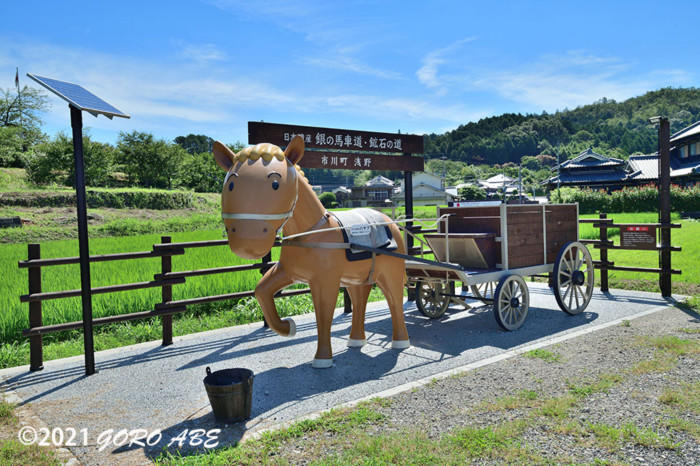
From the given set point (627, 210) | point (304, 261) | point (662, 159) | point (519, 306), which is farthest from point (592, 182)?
point (304, 261)

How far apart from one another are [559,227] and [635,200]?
29.8 meters

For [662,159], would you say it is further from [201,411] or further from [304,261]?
[201,411]

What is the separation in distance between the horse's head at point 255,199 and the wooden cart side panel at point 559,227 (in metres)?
4.81

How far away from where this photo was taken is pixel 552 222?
7508mm

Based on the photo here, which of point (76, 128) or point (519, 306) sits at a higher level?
point (76, 128)

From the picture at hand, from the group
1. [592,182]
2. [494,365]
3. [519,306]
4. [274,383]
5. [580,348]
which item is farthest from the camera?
[592,182]

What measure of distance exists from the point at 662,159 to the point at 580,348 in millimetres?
4649

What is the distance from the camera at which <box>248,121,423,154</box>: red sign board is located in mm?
6469

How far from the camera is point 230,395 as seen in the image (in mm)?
3785

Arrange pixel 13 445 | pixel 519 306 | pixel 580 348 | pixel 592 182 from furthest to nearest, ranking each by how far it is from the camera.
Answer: pixel 592 182 → pixel 519 306 → pixel 580 348 → pixel 13 445

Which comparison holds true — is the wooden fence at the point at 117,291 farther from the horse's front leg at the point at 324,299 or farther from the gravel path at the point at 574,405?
the gravel path at the point at 574,405

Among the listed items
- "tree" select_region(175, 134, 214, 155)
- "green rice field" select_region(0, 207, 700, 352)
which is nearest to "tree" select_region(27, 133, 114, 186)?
"green rice field" select_region(0, 207, 700, 352)

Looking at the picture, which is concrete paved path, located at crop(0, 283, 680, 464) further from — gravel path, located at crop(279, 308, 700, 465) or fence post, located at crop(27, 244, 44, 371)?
gravel path, located at crop(279, 308, 700, 465)

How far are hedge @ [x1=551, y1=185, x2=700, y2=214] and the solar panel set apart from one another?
3078 centimetres
